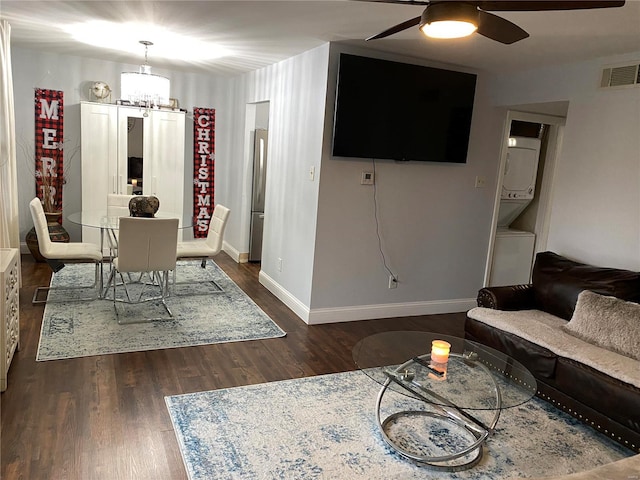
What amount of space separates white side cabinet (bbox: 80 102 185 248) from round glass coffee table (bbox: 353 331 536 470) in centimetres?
420

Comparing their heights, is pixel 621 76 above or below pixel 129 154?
above

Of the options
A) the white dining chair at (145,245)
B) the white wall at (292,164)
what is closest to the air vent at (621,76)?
the white wall at (292,164)

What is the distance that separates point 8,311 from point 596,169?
420 centimetres

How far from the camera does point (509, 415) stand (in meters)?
2.95

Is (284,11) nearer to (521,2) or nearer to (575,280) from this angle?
(521,2)

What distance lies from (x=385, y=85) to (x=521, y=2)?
222 cm

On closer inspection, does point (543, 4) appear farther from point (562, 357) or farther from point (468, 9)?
point (562, 357)

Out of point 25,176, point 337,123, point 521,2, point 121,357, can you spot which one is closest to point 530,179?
point 337,123

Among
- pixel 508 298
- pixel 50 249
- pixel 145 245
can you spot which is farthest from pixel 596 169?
pixel 50 249

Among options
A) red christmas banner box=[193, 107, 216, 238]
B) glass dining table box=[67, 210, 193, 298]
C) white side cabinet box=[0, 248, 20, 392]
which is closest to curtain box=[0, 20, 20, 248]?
glass dining table box=[67, 210, 193, 298]

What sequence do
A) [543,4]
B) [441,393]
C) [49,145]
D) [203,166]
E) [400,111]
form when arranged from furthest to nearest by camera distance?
[203,166] < [49,145] < [400,111] < [441,393] < [543,4]

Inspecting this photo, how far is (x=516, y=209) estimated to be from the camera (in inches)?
217

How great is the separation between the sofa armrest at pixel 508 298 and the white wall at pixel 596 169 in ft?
1.88

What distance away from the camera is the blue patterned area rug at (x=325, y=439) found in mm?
2330
